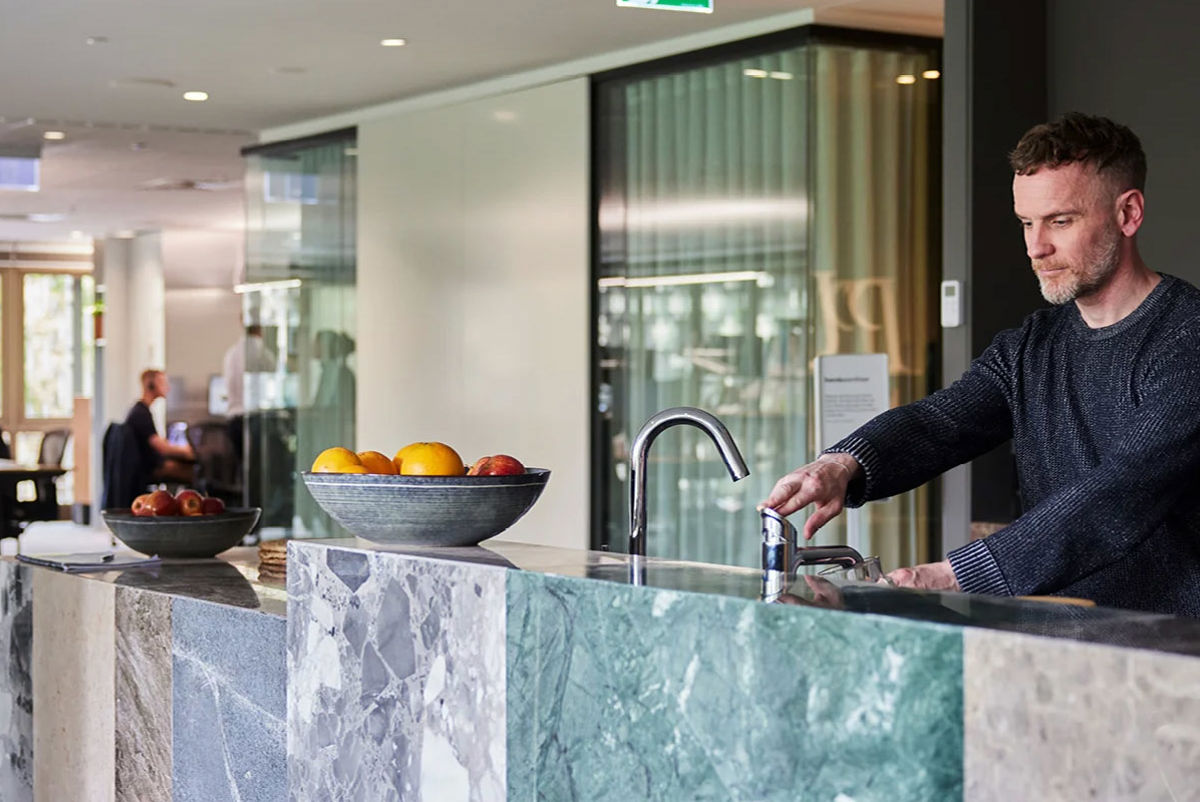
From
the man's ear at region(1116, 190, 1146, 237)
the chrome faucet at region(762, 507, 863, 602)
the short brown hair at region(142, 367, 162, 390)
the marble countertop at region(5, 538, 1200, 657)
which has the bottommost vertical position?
the marble countertop at region(5, 538, 1200, 657)

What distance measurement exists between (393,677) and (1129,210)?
125 cm

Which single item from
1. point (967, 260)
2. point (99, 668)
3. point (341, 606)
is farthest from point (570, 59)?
point (341, 606)

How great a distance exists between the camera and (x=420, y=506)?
91.7 inches

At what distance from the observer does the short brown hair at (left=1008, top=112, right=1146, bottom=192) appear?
2.32 meters

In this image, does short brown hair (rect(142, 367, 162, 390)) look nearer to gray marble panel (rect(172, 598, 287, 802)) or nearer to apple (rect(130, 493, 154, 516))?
apple (rect(130, 493, 154, 516))

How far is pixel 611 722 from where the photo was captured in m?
1.82

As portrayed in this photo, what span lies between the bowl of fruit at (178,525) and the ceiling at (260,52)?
2.74 metres

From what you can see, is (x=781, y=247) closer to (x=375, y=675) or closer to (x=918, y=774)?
(x=375, y=675)

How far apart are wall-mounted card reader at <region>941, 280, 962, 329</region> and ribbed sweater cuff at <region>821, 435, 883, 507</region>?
9.89 ft

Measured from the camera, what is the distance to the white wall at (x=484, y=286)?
7.16 m

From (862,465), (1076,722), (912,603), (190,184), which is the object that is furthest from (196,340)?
(1076,722)

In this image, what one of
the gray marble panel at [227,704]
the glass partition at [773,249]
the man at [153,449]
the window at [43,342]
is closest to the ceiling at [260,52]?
the glass partition at [773,249]

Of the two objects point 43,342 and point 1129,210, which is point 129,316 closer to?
point 43,342

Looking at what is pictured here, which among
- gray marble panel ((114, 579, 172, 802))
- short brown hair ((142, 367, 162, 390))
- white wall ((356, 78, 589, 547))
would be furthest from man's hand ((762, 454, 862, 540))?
short brown hair ((142, 367, 162, 390))
